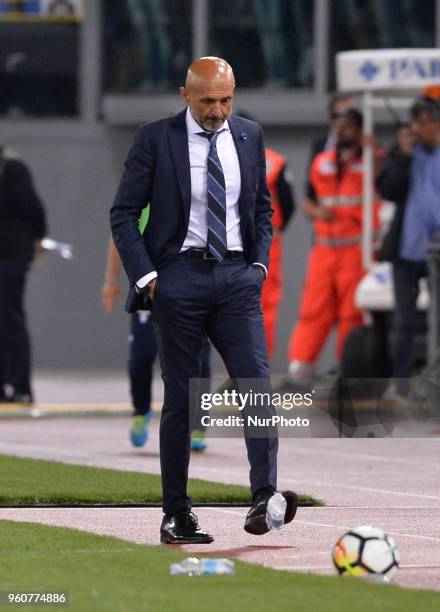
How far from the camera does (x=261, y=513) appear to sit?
8023 millimetres

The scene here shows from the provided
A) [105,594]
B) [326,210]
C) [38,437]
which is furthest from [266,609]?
[326,210]

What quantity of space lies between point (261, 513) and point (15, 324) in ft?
28.9

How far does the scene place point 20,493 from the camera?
32.2ft

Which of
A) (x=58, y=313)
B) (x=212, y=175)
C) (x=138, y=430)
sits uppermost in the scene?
(x=212, y=175)

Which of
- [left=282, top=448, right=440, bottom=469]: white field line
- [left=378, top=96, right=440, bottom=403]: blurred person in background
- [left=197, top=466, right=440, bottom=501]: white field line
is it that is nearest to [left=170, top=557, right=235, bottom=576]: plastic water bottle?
[left=197, top=466, right=440, bottom=501]: white field line

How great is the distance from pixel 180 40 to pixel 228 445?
1003 cm

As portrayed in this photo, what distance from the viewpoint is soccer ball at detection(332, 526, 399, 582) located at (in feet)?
22.7

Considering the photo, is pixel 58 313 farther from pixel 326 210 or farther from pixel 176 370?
pixel 176 370

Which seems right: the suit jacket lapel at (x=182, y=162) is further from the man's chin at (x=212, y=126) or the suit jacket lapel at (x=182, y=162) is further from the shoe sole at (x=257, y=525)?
the shoe sole at (x=257, y=525)

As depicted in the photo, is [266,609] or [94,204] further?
[94,204]

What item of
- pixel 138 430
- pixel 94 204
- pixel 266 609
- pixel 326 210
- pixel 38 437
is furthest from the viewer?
pixel 94 204

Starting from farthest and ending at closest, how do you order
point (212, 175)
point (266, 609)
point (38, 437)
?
point (38, 437), point (212, 175), point (266, 609)

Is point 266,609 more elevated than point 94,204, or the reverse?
point 266,609

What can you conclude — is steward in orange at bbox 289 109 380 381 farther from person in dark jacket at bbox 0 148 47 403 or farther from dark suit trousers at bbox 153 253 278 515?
dark suit trousers at bbox 153 253 278 515
